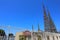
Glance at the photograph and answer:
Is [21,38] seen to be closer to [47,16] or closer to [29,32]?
[29,32]

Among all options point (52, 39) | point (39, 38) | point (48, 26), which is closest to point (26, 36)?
point (39, 38)

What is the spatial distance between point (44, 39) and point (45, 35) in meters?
1.01

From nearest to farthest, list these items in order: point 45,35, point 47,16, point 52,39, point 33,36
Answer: point 33,36 → point 45,35 → point 52,39 → point 47,16

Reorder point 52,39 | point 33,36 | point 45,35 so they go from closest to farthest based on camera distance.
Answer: point 33,36, point 45,35, point 52,39

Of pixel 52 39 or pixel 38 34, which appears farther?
pixel 52 39

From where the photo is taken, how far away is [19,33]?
75.8 ft

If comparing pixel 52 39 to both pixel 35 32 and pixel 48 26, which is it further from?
pixel 48 26

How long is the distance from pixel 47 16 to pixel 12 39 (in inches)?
1143

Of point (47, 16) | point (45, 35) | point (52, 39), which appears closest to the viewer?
point (45, 35)

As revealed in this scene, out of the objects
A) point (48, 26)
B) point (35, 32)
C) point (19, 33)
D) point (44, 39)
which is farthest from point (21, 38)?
point (48, 26)

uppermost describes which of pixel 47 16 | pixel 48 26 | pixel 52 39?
pixel 47 16

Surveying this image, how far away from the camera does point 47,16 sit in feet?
164

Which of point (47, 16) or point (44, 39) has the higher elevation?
point (47, 16)

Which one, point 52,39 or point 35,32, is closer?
point 35,32
